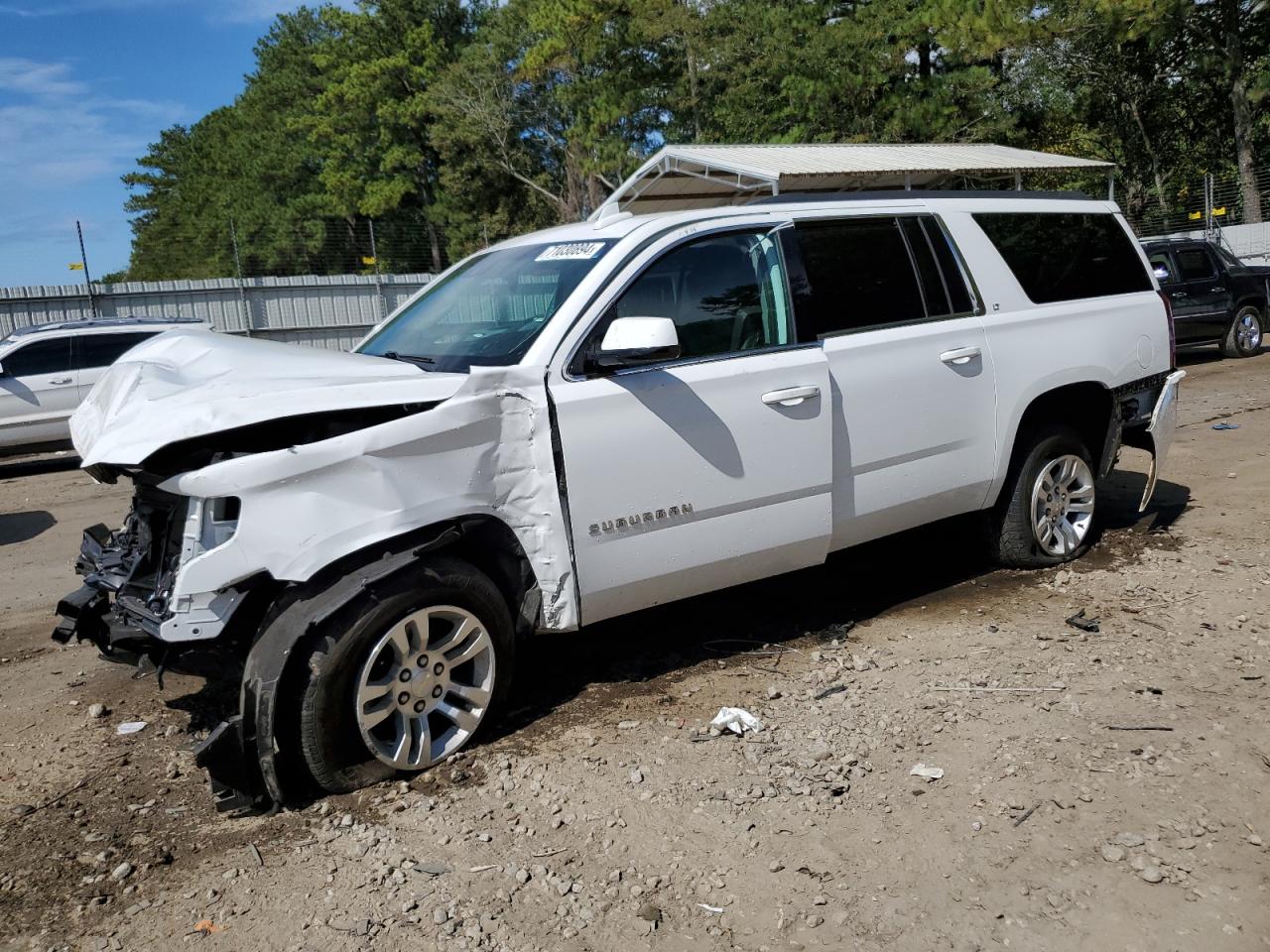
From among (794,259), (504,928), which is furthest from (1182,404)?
(504,928)

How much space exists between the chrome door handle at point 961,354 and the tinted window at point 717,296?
0.91m

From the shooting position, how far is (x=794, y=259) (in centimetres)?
439

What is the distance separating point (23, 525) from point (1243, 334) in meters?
16.3

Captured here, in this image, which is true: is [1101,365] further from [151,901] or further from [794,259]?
[151,901]

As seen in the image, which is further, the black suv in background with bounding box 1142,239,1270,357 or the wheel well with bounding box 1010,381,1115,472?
the black suv in background with bounding box 1142,239,1270,357

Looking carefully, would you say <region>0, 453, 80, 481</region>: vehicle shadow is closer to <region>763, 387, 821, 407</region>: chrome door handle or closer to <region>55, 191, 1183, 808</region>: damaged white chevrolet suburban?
<region>55, 191, 1183, 808</region>: damaged white chevrolet suburban

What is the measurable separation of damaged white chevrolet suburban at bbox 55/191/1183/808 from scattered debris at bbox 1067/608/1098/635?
0.71 metres

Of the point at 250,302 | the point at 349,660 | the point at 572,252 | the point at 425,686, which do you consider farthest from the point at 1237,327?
the point at 250,302

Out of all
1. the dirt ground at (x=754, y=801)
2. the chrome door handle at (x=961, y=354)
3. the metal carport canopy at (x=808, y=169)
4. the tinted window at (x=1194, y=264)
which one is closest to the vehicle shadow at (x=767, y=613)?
the dirt ground at (x=754, y=801)

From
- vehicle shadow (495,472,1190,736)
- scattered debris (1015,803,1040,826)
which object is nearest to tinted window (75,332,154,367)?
vehicle shadow (495,472,1190,736)

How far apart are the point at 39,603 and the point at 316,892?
412 centimetres

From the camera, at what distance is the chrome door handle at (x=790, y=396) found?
162 inches

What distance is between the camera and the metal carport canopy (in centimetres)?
984

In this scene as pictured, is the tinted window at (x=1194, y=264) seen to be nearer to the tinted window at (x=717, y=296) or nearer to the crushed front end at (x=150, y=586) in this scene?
the tinted window at (x=717, y=296)
